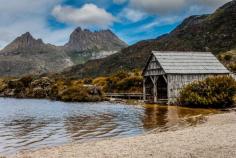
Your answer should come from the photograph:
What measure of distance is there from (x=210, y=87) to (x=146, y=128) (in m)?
16.7

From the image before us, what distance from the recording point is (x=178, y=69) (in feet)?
143

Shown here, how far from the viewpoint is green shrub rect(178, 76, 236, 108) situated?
3725cm

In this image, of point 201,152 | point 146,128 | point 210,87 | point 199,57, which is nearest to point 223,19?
point 199,57

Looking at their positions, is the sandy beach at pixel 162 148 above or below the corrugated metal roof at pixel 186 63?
below

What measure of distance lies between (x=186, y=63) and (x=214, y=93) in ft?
26.5

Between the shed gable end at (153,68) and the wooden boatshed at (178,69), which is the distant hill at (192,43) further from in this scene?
the shed gable end at (153,68)

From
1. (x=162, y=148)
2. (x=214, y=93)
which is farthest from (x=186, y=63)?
(x=162, y=148)

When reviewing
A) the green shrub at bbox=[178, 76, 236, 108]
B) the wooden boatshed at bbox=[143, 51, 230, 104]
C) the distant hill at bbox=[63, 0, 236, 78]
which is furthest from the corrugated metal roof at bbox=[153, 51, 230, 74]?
the distant hill at bbox=[63, 0, 236, 78]

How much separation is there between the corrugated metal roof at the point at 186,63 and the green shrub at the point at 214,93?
4472mm

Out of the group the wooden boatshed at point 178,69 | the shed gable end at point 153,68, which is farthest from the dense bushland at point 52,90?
the wooden boatshed at point 178,69

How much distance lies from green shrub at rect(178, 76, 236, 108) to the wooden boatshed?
149 inches

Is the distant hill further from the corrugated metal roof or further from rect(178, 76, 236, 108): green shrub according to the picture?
rect(178, 76, 236, 108): green shrub

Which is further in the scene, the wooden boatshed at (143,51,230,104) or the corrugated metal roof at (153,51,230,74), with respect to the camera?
the corrugated metal roof at (153,51,230,74)

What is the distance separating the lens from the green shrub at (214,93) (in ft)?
122
